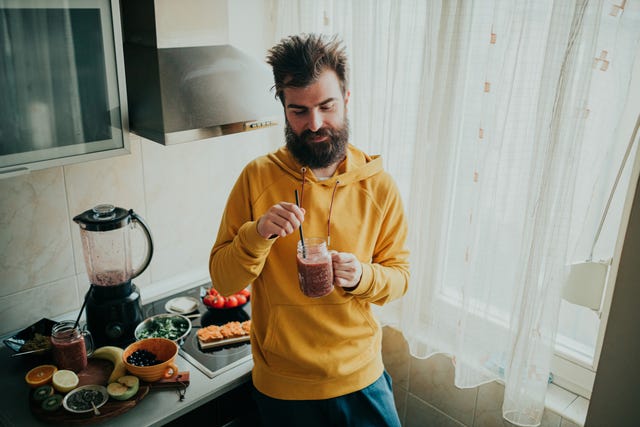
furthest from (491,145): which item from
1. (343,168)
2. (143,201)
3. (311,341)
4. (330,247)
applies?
(143,201)

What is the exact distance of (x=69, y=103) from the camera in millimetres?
1644

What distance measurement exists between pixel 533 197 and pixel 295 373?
3.10 feet

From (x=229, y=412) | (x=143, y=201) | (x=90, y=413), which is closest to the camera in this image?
(x=90, y=413)

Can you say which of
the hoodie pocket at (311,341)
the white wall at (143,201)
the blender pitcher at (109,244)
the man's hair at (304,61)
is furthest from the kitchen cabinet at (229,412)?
the man's hair at (304,61)

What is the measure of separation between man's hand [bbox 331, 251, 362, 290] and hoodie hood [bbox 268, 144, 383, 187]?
27 centimetres

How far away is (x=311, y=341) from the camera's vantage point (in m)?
1.67

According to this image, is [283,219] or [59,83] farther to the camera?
[59,83]

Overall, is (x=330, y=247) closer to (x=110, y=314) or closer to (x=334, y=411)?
(x=334, y=411)

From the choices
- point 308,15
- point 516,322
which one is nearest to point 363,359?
point 516,322

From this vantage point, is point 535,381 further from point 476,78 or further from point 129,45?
point 129,45

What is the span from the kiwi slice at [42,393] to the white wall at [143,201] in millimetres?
499

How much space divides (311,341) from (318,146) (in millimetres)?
616

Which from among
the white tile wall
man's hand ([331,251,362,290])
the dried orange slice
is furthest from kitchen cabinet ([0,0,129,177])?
man's hand ([331,251,362,290])

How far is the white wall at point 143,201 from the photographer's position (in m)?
1.93
